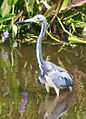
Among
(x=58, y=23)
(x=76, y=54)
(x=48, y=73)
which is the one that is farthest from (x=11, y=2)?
(x=48, y=73)

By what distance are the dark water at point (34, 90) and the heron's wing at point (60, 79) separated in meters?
0.13

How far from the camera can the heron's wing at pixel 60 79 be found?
18.9 feet

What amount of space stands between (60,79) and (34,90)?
1.23 feet

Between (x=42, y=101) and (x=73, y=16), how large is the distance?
3346mm

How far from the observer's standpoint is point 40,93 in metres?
5.86

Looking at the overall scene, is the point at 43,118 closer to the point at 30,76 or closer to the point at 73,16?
the point at 30,76

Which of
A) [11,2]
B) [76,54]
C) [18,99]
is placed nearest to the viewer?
[18,99]

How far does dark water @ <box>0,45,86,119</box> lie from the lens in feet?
17.3

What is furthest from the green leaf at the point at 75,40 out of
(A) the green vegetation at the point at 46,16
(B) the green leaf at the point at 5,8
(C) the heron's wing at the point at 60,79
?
(C) the heron's wing at the point at 60,79

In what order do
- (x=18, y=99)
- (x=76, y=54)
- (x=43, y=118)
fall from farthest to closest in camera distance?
(x=76, y=54), (x=18, y=99), (x=43, y=118)

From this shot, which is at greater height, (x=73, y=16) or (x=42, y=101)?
(x=73, y=16)

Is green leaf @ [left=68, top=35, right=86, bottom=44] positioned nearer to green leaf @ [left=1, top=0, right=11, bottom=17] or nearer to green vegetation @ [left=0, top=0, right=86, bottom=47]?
green vegetation @ [left=0, top=0, right=86, bottom=47]

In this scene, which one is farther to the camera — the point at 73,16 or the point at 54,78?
the point at 73,16

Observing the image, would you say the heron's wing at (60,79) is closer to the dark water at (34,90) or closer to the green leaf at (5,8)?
the dark water at (34,90)
